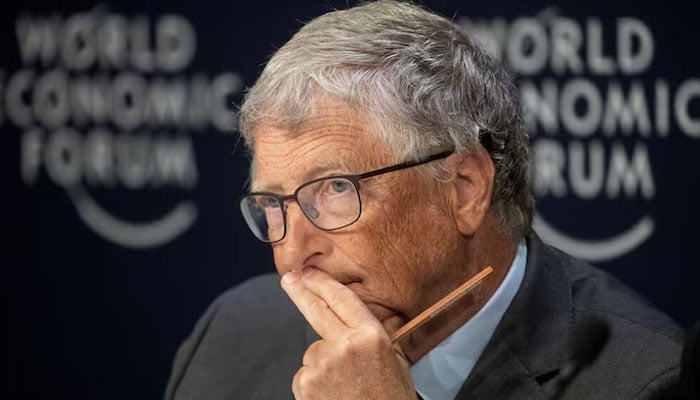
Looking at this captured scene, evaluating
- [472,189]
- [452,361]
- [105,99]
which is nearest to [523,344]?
[452,361]

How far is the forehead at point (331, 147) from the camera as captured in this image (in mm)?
2299

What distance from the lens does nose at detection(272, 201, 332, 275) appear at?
7.64 ft

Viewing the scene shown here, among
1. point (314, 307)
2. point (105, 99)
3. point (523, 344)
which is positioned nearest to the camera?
point (314, 307)

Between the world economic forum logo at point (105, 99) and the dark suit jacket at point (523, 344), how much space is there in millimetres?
877

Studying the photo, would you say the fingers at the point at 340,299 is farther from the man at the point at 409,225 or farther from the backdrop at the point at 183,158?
the backdrop at the point at 183,158

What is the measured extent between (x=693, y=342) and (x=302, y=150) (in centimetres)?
123

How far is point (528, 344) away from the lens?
2.41 metres

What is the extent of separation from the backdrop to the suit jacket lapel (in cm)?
119

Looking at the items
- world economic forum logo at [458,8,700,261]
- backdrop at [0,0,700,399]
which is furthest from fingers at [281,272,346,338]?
world economic forum logo at [458,8,700,261]

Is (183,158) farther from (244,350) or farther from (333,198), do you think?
(333,198)

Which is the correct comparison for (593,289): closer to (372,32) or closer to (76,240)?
(372,32)

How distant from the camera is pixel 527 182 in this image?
268 centimetres

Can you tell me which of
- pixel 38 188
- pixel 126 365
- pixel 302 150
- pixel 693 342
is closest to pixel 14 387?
pixel 126 365

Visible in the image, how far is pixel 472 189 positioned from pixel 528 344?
376 millimetres
